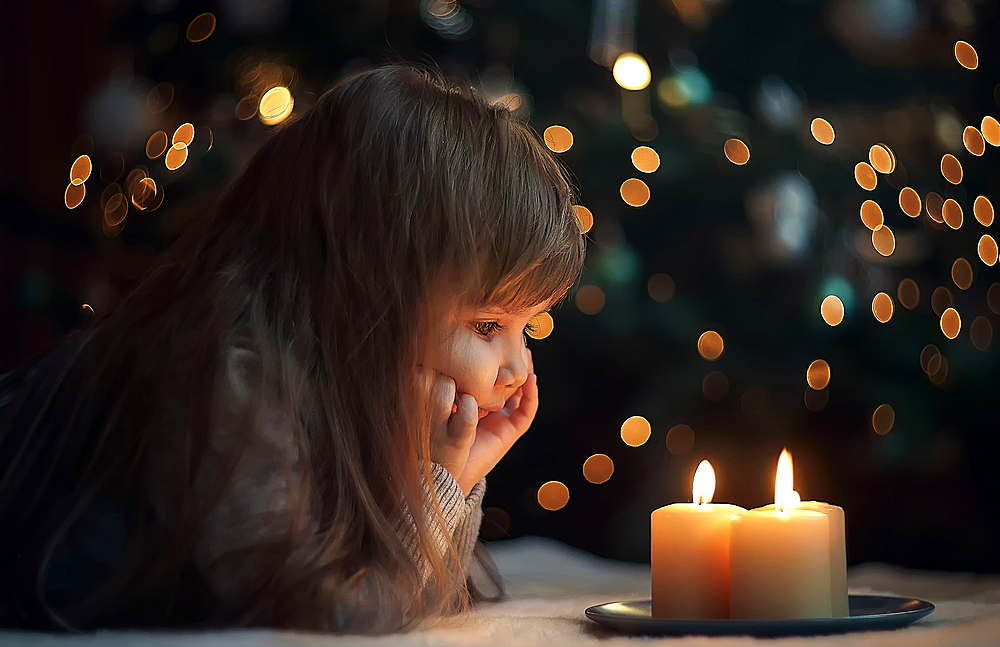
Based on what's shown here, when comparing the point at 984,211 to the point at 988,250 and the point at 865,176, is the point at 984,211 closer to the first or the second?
the point at 988,250

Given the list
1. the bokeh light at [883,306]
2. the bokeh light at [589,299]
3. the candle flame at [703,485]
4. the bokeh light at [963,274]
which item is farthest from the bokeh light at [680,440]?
the candle flame at [703,485]

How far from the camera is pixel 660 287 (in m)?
1.48

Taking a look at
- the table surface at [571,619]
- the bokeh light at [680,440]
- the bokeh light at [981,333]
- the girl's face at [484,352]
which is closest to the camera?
the table surface at [571,619]

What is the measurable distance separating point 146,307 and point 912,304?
98cm

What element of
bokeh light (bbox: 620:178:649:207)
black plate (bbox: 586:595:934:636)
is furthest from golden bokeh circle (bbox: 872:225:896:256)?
black plate (bbox: 586:595:934:636)

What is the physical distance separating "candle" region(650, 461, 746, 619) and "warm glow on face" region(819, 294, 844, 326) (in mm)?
657

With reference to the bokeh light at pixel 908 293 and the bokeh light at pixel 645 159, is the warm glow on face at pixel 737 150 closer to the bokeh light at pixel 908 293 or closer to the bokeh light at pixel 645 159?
the bokeh light at pixel 645 159

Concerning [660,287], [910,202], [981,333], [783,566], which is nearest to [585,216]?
[660,287]

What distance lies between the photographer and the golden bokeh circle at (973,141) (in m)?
1.26

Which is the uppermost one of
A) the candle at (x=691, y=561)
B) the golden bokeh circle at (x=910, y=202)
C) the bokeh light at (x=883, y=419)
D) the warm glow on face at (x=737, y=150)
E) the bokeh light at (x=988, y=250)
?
the warm glow on face at (x=737, y=150)

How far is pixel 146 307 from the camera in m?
0.97

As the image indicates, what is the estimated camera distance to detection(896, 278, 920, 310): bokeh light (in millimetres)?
1310

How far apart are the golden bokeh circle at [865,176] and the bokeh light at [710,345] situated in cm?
29

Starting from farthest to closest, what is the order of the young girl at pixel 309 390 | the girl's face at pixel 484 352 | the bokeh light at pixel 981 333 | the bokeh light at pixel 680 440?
1. the bokeh light at pixel 680 440
2. the bokeh light at pixel 981 333
3. the girl's face at pixel 484 352
4. the young girl at pixel 309 390
